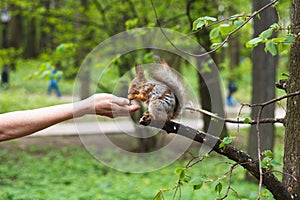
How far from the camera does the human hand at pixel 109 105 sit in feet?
7.03

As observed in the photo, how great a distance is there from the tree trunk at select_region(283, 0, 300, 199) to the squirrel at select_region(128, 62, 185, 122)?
0.58 metres

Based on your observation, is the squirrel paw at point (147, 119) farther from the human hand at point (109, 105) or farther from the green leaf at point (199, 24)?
the green leaf at point (199, 24)

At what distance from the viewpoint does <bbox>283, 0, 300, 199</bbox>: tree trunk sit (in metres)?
2.33

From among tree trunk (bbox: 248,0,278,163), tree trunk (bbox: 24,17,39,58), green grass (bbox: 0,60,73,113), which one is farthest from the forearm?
tree trunk (bbox: 24,17,39,58)

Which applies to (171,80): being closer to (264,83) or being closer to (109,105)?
(109,105)

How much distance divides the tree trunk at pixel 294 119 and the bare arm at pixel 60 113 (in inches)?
31.5

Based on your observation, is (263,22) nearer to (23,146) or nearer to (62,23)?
(62,23)

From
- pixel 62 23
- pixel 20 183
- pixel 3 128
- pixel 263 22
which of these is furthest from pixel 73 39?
pixel 3 128

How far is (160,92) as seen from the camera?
208 cm

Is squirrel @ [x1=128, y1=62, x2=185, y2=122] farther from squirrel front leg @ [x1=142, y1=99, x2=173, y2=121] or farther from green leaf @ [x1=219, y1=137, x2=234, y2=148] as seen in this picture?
green leaf @ [x1=219, y1=137, x2=234, y2=148]

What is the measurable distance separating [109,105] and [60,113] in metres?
0.23

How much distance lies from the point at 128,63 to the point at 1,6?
5.16 metres

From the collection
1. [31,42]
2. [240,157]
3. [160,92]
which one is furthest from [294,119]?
[31,42]

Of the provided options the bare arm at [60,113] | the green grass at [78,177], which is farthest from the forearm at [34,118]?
the green grass at [78,177]
